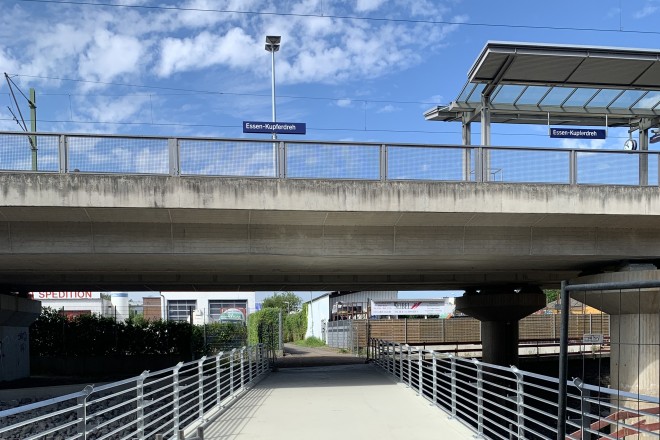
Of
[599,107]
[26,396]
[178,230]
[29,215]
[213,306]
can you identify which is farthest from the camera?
[213,306]

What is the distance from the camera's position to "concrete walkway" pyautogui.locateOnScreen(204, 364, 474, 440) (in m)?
9.16

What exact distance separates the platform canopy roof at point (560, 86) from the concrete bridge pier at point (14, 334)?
15.9 metres

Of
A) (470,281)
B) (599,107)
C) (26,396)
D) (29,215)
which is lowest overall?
(26,396)

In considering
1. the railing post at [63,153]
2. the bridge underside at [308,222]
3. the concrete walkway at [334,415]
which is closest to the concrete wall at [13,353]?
the bridge underside at [308,222]

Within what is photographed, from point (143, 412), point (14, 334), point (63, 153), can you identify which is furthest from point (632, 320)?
point (14, 334)

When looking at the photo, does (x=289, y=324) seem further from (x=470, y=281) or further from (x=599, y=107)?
(x=599, y=107)

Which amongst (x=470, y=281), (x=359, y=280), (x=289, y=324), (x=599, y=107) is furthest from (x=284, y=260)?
(x=289, y=324)

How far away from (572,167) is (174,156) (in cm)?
891

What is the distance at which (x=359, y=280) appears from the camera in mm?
22547

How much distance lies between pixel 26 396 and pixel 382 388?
34.2 feet

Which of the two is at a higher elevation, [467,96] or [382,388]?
[467,96]

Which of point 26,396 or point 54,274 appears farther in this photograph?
point 54,274

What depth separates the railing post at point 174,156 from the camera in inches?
492

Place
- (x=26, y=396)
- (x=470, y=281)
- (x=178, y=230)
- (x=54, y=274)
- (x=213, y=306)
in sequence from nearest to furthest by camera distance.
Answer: (x=178, y=230) → (x=26, y=396) → (x=54, y=274) → (x=470, y=281) → (x=213, y=306)
